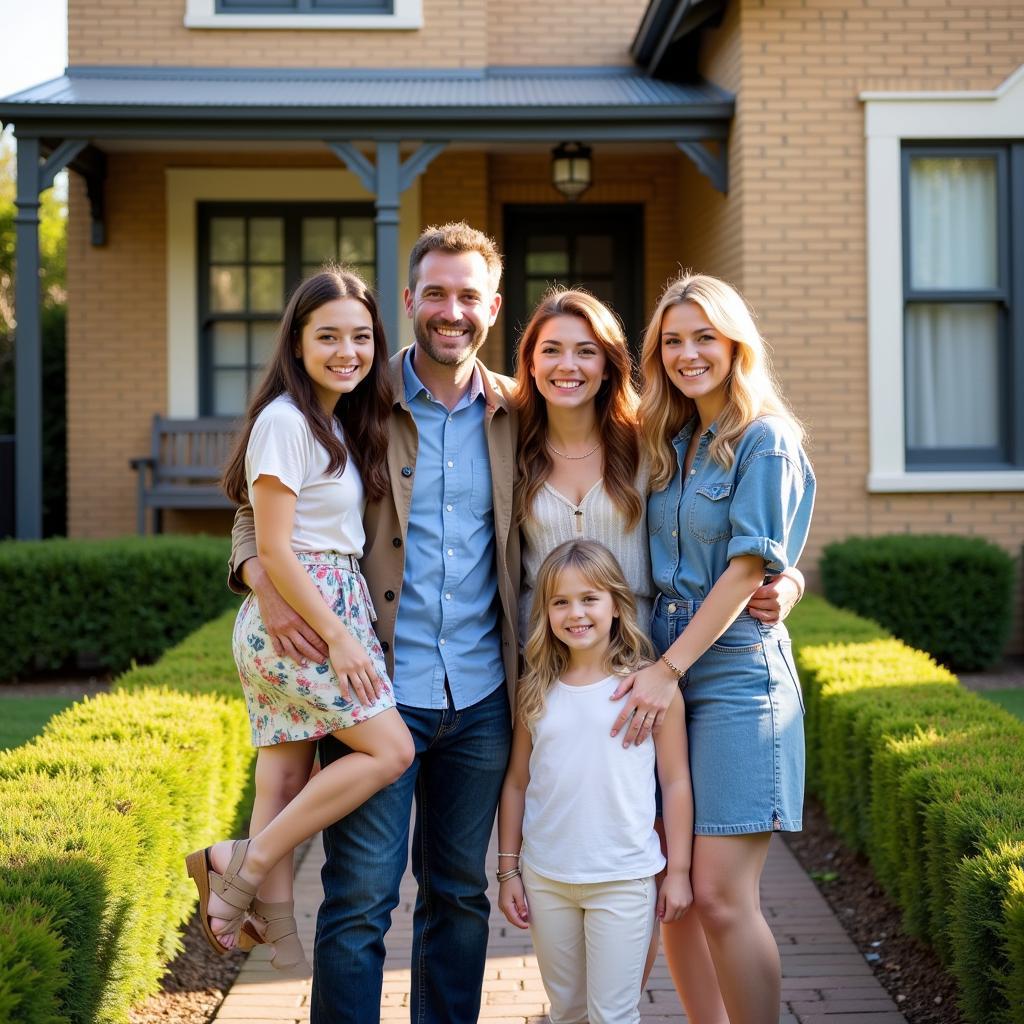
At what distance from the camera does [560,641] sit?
10.7ft

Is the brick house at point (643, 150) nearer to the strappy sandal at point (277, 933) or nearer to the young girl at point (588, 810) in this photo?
the young girl at point (588, 810)

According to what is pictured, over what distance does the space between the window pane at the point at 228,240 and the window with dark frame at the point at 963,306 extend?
571 cm

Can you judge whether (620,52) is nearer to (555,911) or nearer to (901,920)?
(901,920)

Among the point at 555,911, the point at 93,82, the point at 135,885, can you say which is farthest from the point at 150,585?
the point at 555,911

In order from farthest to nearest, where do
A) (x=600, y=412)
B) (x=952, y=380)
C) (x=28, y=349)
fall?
1. (x=28, y=349)
2. (x=952, y=380)
3. (x=600, y=412)

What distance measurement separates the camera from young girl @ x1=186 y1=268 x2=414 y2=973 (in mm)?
3023

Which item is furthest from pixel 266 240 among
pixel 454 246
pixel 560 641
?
pixel 560 641

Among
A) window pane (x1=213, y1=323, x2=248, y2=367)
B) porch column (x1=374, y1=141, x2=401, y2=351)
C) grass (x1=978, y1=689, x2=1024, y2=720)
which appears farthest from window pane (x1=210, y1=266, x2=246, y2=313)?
grass (x1=978, y1=689, x2=1024, y2=720)

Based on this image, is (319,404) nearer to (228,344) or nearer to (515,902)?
(515,902)

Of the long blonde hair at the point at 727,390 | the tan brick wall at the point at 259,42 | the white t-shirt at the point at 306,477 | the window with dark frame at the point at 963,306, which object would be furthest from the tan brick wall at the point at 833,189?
the white t-shirt at the point at 306,477

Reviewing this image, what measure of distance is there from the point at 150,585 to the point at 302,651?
20.2 ft

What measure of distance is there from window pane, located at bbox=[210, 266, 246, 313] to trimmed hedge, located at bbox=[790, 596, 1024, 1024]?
674cm

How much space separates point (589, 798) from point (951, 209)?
7.38m

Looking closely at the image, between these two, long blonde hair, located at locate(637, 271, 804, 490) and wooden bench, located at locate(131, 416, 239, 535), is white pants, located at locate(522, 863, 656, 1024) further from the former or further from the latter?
wooden bench, located at locate(131, 416, 239, 535)
